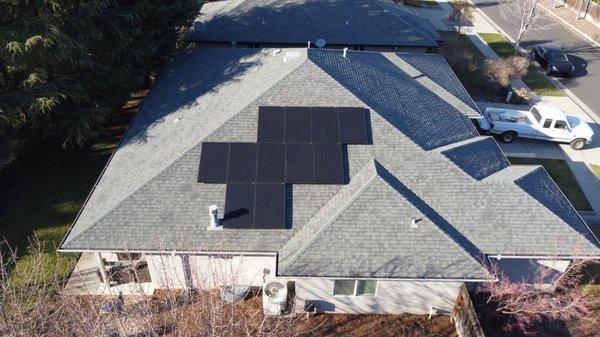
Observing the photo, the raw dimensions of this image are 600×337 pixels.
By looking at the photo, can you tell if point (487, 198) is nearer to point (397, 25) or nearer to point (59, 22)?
point (397, 25)

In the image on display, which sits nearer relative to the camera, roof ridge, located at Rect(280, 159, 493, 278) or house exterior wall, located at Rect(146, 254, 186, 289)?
roof ridge, located at Rect(280, 159, 493, 278)

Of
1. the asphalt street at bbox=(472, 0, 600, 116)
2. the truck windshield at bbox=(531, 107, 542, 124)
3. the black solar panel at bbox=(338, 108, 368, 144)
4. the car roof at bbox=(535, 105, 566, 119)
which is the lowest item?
the asphalt street at bbox=(472, 0, 600, 116)

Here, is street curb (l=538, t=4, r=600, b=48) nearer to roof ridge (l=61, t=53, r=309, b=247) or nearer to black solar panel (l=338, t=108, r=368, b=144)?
black solar panel (l=338, t=108, r=368, b=144)

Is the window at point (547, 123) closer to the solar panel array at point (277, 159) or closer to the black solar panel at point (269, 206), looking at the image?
the solar panel array at point (277, 159)

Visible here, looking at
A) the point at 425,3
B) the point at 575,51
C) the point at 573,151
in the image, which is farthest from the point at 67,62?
the point at 425,3

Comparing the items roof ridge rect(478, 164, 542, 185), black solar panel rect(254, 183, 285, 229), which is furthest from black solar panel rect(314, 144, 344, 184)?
roof ridge rect(478, 164, 542, 185)

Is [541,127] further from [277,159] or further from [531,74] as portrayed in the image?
[277,159]

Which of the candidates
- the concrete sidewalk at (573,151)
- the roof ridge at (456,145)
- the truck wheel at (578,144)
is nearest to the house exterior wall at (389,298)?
the roof ridge at (456,145)

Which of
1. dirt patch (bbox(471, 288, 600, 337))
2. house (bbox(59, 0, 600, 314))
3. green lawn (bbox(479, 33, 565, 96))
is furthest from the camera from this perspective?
green lawn (bbox(479, 33, 565, 96))
